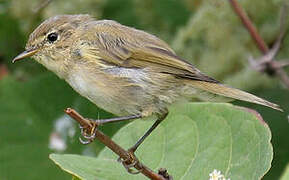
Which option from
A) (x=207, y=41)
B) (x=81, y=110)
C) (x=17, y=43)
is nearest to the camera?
(x=207, y=41)

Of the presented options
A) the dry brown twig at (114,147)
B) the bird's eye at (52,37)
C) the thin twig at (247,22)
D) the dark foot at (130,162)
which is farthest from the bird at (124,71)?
the thin twig at (247,22)

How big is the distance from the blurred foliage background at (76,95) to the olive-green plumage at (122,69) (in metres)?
0.49

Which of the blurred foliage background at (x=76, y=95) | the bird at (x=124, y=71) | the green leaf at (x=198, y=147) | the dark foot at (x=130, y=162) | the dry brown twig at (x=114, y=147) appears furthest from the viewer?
the blurred foliage background at (x=76, y=95)

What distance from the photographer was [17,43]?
561 cm

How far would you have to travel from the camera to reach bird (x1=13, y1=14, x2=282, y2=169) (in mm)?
3670

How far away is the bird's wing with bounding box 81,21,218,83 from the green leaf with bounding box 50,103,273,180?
234 mm

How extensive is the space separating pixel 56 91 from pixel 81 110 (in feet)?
0.91

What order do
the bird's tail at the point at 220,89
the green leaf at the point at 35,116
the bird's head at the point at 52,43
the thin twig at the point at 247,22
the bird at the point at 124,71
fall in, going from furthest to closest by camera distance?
the green leaf at the point at 35,116
the thin twig at the point at 247,22
the bird's head at the point at 52,43
the bird at the point at 124,71
the bird's tail at the point at 220,89

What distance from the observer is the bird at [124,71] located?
3.67 m

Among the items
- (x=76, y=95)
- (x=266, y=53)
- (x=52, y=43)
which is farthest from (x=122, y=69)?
(x=76, y=95)

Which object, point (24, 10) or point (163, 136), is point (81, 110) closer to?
point (24, 10)

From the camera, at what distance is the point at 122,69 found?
150 inches

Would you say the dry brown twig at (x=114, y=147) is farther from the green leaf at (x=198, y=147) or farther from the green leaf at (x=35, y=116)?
the green leaf at (x=35, y=116)

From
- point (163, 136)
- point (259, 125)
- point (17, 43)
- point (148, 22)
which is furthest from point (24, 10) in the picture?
point (259, 125)
